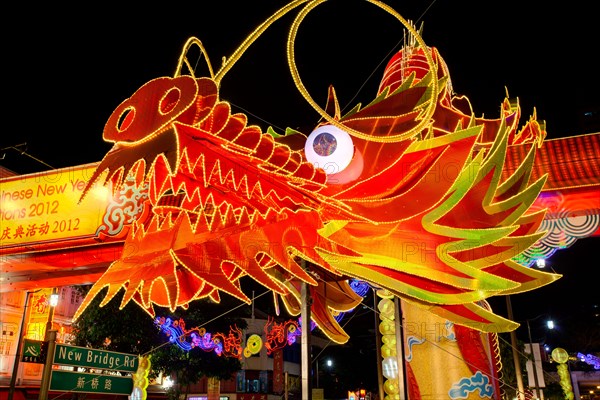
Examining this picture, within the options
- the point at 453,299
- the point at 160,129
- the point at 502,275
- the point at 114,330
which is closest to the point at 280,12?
the point at 160,129

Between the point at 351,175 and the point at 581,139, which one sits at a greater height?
the point at 581,139

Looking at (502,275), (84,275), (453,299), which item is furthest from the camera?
(84,275)

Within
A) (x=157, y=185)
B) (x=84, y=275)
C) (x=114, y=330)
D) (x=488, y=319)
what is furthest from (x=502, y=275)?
(x=114, y=330)

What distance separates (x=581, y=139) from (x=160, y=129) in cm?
639

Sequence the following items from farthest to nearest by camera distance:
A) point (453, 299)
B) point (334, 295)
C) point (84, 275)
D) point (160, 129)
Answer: point (84, 275) → point (334, 295) → point (453, 299) → point (160, 129)

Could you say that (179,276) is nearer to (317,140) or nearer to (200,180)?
(200,180)

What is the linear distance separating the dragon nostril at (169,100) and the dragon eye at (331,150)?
2497 mm

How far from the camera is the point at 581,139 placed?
8023 mm

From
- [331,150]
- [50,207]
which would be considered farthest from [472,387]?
[50,207]

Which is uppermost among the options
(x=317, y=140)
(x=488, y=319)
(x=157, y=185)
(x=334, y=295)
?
(x=317, y=140)

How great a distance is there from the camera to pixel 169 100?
534 cm

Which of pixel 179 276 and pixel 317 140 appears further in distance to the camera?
pixel 179 276

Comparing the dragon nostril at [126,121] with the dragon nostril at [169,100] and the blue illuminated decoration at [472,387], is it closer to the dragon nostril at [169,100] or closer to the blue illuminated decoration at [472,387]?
the dragon nostril at [169,100]

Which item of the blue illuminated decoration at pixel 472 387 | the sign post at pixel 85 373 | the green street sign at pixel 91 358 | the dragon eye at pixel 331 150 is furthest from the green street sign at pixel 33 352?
the blue illuminated decoration at pixel 472 387
